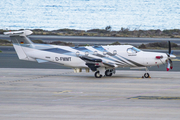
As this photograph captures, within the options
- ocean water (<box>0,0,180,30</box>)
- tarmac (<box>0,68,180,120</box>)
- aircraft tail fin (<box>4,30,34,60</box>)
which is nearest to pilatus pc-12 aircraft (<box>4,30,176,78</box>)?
aircraft tail fin (<box>4,30,34,60</box>)

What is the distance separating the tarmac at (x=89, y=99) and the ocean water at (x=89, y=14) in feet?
308

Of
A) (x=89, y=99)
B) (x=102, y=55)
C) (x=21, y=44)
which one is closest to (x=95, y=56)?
(x=102, y=55)

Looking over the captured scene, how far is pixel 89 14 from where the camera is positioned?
129375 millimetres

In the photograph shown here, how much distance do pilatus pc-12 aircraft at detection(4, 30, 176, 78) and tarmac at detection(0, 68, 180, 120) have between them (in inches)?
63.7

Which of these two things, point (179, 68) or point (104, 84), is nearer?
point (104, 84)

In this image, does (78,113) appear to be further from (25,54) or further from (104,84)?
(25,54)

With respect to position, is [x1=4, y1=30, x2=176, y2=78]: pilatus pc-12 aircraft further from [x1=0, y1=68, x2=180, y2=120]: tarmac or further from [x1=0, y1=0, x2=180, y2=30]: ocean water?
[x1=0, y1=0, x2=180, y2=30]: ocean water

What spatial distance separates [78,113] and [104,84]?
7.86m

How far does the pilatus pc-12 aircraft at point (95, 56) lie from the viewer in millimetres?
22445

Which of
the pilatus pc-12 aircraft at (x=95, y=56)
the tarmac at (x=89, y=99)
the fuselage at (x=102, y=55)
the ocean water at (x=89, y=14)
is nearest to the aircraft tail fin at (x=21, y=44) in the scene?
the pilatus pc-12 aircraft at (x=95, y=56)

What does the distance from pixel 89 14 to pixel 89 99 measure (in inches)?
4606

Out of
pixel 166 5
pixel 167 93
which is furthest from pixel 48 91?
pixel 166 5

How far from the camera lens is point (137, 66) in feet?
75.4

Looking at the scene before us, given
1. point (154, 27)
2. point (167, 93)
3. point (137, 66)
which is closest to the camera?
point (167, 93)
